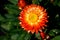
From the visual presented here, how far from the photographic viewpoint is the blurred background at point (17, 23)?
2.60 meters

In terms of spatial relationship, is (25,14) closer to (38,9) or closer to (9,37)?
(38,9)

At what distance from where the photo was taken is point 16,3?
9.30ft

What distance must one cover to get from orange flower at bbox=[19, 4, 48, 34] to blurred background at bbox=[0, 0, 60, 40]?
125 mm

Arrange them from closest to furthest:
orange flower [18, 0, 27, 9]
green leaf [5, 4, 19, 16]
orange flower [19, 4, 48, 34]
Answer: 1. orange flower [19, 4, 48, 34]
2. orange flower [18, 0, 27, 9]
3. green leaf [5, 4, 19, 16]

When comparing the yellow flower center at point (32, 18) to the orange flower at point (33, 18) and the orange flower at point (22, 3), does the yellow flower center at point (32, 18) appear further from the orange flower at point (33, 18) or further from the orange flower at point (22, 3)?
the orange flower at point (22, 3)

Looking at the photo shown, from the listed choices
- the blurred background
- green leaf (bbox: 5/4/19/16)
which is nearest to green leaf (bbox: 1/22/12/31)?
the blurred background

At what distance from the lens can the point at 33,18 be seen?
266 centimetres

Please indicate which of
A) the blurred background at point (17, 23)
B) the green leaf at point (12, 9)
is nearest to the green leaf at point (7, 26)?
the blurred background at point (17, 23)

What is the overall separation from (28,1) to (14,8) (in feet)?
0.62

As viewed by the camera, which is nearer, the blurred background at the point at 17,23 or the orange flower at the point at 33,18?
the orange flower at the point at 33,18

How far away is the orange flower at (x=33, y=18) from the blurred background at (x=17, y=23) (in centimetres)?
13

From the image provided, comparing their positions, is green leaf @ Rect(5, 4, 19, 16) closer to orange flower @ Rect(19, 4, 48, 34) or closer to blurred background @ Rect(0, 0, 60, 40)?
blurred background @ Rect(0, 0, 60, 40)

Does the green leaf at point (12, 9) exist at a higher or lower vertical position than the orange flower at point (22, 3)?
higher

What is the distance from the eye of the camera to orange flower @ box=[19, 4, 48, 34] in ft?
8.02
